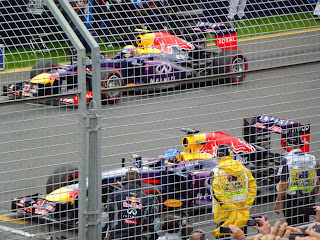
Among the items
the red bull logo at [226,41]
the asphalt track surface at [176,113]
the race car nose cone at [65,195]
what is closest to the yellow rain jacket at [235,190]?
the asphalt track surface at [176,113]


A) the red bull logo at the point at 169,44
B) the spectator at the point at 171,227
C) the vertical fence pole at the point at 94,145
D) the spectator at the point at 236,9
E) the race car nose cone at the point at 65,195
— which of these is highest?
the spectator at the point at 236,9

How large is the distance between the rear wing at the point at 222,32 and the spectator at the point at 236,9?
92 millimetres

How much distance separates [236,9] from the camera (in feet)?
15.9

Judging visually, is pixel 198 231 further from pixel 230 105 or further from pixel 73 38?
pixel 230 105

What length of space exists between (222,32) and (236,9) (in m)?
0.23

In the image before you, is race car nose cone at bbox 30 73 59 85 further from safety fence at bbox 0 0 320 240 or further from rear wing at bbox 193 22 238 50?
rear wing at bbox 193 22 238 50

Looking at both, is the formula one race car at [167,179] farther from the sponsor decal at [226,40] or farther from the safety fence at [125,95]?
the sponsor decal at [226,40]

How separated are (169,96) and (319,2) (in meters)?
1.55

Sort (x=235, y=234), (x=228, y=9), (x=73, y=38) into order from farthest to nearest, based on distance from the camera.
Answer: (x=228, y=9) → (x=235, y=234) → (x=73, y=38)

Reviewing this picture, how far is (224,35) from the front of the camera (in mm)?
4848

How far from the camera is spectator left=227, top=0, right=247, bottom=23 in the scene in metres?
4.75

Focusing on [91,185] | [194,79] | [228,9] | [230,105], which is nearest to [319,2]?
[228,9]

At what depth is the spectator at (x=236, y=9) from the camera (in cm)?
475

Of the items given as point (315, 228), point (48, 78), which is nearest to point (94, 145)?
point (48, 78)
